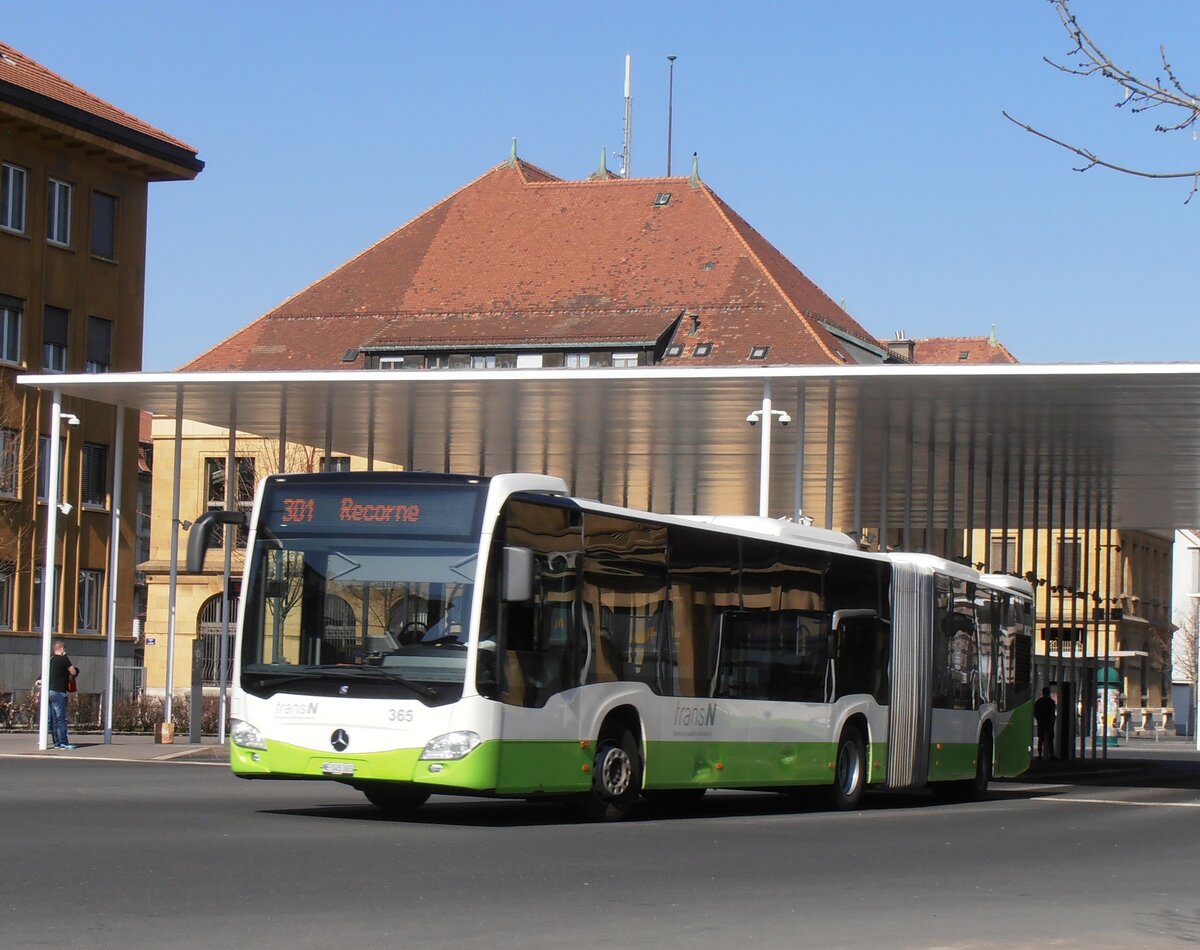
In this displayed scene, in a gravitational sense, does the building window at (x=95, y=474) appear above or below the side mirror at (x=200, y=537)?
above

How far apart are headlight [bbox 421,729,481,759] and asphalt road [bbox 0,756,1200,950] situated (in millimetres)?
663

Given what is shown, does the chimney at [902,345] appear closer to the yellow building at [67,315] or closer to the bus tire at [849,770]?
the yellow building at [67,315]

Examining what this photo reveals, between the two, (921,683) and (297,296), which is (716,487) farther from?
(297,296)

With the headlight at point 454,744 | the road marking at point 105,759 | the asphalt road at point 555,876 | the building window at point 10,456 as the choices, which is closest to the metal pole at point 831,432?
the road marking at point 105,759

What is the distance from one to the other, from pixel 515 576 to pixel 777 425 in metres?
17.5

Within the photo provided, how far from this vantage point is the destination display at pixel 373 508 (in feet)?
54.6

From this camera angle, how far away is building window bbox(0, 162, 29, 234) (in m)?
48.6

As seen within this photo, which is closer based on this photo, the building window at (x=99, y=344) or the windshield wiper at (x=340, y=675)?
the windshield wiper at (x=340, y=675)

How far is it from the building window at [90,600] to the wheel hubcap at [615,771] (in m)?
35.7

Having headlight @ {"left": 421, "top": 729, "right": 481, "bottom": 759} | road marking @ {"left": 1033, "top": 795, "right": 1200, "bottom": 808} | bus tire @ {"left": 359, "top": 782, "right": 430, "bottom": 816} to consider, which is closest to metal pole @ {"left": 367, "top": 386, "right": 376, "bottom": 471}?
road marking @ {"left": 1033, "top": 795, "right": 1200, "bottom": 808}

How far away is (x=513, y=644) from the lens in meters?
16.6

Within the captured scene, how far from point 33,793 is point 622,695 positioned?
557 cm

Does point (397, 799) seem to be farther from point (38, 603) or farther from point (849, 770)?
point (38, 603)

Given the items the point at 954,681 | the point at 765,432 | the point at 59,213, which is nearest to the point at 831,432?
the point at 765,432
